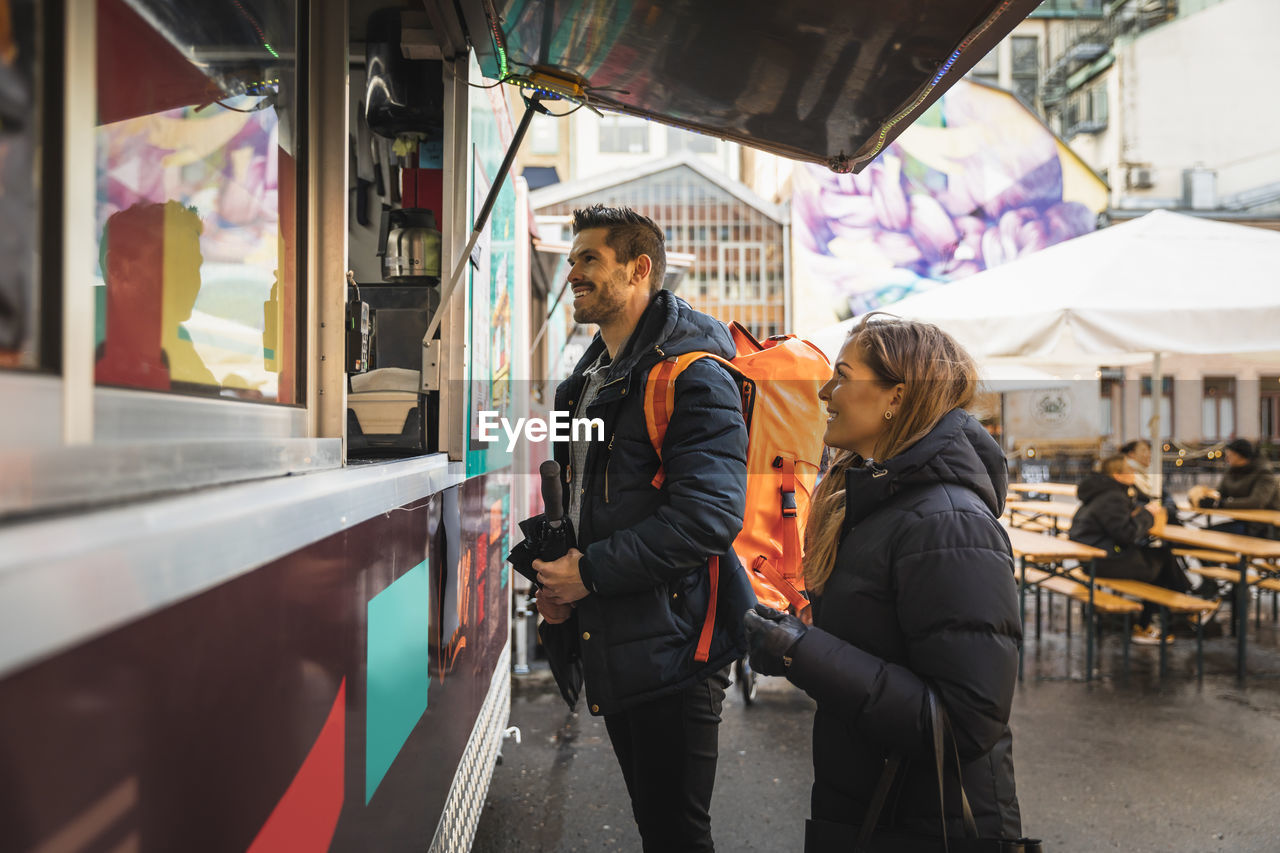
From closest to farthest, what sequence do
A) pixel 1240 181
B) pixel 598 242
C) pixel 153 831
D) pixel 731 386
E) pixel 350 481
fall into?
pixel 153 831, pixel 350 481, pixel 731 386, pixel 598 242, pixel 1240 181

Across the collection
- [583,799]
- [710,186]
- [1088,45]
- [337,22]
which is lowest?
[583,799]

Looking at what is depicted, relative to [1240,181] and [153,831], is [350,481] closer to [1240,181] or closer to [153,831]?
[153,831]

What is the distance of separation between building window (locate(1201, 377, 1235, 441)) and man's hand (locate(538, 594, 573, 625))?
26.5 metres

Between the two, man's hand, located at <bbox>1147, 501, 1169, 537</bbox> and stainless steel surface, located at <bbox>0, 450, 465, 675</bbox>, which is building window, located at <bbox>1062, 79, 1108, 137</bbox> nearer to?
man's hand, located at <bbox>1147, 501, 1169, 537</bbox>

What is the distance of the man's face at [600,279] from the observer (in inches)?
90.2

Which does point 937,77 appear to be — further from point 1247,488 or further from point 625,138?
point 625,138

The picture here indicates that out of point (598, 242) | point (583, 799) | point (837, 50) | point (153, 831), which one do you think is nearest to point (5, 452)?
point (153, 831)

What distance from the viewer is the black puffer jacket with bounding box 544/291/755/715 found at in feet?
6.36

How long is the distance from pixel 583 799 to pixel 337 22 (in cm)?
321

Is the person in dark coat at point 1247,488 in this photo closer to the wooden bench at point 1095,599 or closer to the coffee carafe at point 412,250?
the wooden bench at point 1095,599

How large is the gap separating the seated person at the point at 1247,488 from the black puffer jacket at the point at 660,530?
284 inches

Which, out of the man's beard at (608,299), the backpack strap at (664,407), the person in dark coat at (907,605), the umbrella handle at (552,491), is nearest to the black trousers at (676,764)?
the backpack strap at (664,407)

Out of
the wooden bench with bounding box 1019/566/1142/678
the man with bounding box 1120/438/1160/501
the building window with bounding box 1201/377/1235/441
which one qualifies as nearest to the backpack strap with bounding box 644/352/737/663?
the wooden bench with bounding box 1019/566/1142/678

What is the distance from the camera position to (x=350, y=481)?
4.53ft
